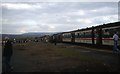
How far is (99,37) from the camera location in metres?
34.5

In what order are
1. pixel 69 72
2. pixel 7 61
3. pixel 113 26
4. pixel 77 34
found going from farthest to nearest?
pixel 77 34
pixel 113 26
pixel 7 61
pixel 69 72

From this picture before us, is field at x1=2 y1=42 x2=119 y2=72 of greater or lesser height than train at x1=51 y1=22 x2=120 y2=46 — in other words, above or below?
below

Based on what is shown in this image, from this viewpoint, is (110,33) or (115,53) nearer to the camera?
(115,53)

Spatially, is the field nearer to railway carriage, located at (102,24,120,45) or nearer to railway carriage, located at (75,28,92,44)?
railway carriage, located at (102,24,120,45)

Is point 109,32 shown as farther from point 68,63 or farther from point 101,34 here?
point 68,63

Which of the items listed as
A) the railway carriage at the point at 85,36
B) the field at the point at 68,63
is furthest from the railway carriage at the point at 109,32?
the railway carriage at the point at 85,36

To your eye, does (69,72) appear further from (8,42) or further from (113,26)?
(113,26)

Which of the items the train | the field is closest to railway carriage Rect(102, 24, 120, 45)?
the train

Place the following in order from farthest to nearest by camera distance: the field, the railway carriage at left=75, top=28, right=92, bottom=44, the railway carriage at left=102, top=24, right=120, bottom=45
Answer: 1. the railway carriage at left=75, top=28, right=92, bottom=44
2. the railway carriage at left=102, top=24, right=120, bottom=45
3. the field

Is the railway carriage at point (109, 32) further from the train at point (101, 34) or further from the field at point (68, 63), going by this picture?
the field at point (68, 63)

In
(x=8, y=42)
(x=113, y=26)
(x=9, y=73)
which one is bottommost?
(x=9, y=73)

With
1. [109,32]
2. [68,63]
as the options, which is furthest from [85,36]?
[68,63]

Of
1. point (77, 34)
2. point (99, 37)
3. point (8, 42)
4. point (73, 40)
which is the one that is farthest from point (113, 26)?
point (73, 40)

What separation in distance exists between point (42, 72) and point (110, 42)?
18.7 metres
